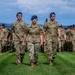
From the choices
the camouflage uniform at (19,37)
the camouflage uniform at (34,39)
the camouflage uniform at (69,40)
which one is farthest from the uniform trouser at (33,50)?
the camouflage uniform at (69,40)

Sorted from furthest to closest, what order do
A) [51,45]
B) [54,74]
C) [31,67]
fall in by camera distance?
[51,45] → [31,67] → [54,74]

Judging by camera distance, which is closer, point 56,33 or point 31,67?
point 31,67

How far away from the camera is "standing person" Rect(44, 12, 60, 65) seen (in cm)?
1973

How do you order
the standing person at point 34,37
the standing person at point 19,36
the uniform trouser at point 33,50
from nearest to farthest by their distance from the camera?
the uniform trouser at point 33,50, the standing person at point 34,37, the standing person at point 19,36

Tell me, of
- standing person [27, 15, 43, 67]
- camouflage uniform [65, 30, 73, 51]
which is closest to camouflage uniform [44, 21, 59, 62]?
standing person [27, 15, 43, 67]

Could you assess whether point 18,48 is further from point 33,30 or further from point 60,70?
point 60,70

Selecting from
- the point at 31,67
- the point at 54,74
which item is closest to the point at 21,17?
the point at 31,67

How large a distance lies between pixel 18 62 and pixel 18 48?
0.64 m

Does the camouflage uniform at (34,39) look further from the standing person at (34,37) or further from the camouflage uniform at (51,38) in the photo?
the camouflage uniform at (51,38)

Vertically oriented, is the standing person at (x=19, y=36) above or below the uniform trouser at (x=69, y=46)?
above

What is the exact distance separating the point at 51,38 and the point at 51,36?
96 millimetres

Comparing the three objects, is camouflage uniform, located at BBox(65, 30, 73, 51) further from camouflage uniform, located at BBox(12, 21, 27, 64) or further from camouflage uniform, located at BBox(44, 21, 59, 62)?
camouflage uniform, located at BBox(12, 21, 27, 64)

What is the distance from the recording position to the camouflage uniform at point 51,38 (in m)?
19.7

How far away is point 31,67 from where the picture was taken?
60.5 feet
